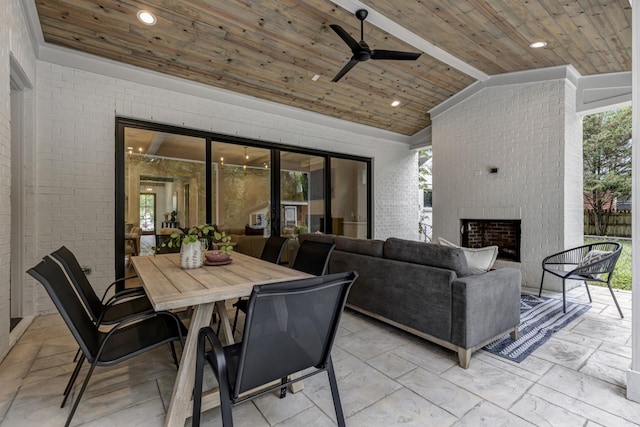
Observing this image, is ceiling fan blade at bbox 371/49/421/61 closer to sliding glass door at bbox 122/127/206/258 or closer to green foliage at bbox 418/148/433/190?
sliding glass door at bbox 122/127/206/258

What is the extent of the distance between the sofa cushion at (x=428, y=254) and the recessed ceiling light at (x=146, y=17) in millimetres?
3234

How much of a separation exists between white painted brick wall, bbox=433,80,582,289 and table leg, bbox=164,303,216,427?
485 cm

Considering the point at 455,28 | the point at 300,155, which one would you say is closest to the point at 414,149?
the point at 300,155

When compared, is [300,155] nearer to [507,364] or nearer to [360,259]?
[360,259]

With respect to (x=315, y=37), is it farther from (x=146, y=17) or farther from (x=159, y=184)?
(x=159, y=184)

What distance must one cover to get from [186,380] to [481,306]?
203 centimetres

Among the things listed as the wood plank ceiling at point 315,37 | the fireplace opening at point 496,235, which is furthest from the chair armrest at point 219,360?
the fireplace opening at point 496,235

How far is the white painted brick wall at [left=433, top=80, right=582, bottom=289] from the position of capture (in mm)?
4348

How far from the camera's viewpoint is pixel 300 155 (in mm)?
5473

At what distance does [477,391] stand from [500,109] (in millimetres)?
4649

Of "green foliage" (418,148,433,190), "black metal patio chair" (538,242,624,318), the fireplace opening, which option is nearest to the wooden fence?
the fireplace opening

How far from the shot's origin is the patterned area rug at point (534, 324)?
242 centimetres

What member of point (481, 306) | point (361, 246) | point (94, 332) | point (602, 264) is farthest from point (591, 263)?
point (94, 332)

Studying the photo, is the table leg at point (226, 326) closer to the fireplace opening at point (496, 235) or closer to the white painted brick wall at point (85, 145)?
the white painted brick wall at point (85, 145)
